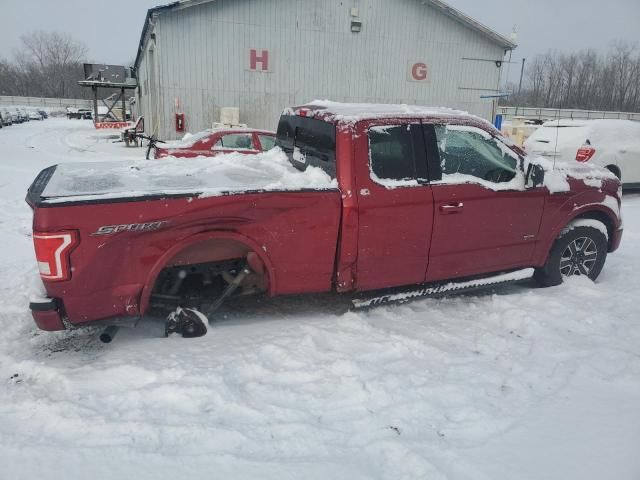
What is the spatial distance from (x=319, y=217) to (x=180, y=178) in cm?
116

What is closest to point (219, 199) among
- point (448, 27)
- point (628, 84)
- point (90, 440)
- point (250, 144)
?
point (90, 440)

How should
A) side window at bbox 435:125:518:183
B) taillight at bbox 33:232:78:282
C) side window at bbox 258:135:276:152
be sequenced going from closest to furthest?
taillight at bbox 33:232:78:282 < side window at bbox 435:125:518:183 < side window at bbox 258:135:276:152

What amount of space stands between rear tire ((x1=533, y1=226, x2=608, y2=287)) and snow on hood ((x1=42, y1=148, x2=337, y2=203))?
2.57 m

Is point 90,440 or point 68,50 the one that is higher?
point 68,50

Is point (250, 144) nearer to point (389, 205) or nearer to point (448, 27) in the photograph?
point (389, 205)

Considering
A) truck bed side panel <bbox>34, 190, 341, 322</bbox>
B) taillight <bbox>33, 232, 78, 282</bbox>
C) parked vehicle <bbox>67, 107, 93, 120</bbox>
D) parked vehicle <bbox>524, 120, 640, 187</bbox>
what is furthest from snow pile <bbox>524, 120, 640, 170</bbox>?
parked vehicle <bbox>67, 107, 93, 120</bbox>

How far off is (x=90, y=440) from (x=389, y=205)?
8.56 feet

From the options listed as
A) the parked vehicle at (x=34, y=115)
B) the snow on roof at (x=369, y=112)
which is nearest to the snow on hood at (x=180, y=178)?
the snow on roof at (x=369, y=112)

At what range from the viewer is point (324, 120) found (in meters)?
4.17

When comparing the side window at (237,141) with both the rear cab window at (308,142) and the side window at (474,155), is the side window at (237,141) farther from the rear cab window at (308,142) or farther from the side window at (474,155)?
the side window at (474,155)

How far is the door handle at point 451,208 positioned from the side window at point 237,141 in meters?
5.48

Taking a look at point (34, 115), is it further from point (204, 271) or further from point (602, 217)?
point (602, 217)

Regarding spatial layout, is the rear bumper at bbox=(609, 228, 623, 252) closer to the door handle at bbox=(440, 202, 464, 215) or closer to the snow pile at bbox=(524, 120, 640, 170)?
the door handle at bbox=(440, 202, 464, 215)

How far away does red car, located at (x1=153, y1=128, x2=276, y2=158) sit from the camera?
8656 millimetres
